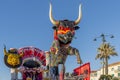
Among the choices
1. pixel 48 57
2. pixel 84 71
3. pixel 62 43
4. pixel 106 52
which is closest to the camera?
pixel 62 43

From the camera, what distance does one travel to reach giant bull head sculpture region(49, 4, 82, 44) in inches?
1231

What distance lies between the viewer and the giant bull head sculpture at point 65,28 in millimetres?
31266

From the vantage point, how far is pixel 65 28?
31.5m

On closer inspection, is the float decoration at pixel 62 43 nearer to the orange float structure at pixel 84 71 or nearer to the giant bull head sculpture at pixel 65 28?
the giant bull head sculpture at pixel 65 28

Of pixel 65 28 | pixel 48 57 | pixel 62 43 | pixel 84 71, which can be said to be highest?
pixel 65 28

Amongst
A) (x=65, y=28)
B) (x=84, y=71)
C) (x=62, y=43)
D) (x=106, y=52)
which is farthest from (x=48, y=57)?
(x=106, y=52)

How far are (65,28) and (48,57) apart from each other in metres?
5.10

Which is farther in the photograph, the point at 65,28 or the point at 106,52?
the point at 106,52

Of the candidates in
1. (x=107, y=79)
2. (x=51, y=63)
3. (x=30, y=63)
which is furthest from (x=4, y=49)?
(x=107, y=79)

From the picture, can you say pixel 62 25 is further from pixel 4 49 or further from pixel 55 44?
pixel 4 49

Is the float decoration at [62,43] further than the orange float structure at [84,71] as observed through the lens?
No

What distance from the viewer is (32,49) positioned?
4272 cm

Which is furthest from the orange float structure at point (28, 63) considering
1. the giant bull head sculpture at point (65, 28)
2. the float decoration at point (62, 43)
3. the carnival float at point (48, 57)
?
the giant bull head sculpture at point (65, 28)

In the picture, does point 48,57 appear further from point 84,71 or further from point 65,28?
point 84,71
